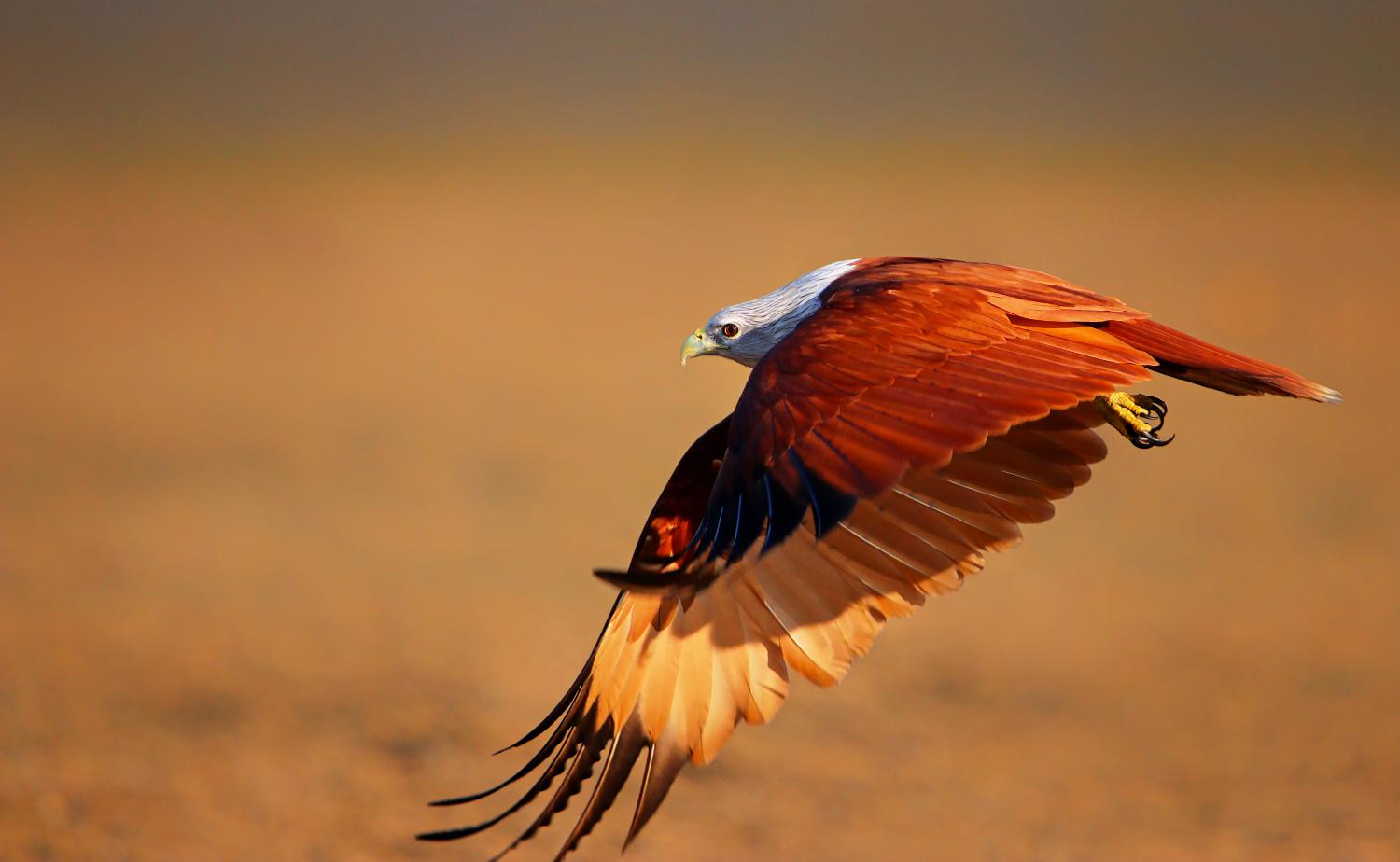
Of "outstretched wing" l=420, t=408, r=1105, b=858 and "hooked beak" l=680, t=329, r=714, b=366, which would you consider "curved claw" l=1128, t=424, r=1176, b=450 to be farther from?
"hooked beak" l=680, t=329, r=714, b=366

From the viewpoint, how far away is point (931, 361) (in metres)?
3.64

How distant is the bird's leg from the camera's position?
4.15m

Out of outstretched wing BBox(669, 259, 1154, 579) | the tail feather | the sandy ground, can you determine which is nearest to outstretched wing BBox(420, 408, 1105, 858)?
the tail feather

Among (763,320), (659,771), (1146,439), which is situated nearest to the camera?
(1146,439)

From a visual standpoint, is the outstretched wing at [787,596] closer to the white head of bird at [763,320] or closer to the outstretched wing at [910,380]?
the outstretched wing at [910,380]

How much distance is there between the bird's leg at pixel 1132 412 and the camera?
4148 millimetres

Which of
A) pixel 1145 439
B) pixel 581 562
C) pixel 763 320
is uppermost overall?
pixel 763 320

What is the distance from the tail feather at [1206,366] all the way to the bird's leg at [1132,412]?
0.17 metres

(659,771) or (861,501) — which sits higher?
(861,501)

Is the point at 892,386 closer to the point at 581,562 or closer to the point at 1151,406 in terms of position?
the point at 1151,406

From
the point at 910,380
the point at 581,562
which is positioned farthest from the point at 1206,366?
the point at 581,562

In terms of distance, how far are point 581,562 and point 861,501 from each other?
6795mm

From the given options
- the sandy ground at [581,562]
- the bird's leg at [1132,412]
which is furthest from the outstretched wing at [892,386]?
the sandy ground at [581,562]

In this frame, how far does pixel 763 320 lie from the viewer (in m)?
4.79
